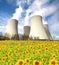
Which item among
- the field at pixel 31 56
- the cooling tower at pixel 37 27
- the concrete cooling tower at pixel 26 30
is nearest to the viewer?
the field at pixel 31 56

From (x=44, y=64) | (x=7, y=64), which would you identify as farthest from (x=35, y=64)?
(x=7, y=64)

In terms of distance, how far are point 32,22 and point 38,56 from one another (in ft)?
95.4

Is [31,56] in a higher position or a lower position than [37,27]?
lower

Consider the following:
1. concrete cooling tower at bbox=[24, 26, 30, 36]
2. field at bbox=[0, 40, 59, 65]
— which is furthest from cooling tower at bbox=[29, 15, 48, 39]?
field at bbox=[0, 40, 59, 65]

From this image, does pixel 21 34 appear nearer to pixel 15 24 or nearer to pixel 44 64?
pixel 15 24

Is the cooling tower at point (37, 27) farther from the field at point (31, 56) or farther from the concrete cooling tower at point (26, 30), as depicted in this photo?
the field at point (31, 56)

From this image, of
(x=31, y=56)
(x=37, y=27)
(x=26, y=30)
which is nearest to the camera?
(x=31, y=56)

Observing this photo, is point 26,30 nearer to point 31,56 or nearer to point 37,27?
point 37,27

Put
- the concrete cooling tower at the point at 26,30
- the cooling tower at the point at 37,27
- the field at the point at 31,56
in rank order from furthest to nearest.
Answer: the concrete cooling tower at the point at 26,30, the cooling tower at the point at 37,27, the field at the point at 31,56

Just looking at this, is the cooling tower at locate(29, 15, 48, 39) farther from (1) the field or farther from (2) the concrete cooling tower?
(1) the field

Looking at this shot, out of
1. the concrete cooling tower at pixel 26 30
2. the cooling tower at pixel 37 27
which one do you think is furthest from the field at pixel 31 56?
the concrete cooling tower at pixel 26 30

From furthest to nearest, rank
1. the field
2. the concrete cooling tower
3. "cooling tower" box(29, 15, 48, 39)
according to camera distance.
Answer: the concrete cooling tower, "cooling tower" box(29, 15, 48, 39), the field

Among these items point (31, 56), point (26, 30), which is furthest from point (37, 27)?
point (31, 56)

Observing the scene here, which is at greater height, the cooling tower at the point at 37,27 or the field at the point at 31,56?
the cooling tower at the point at 37,27
